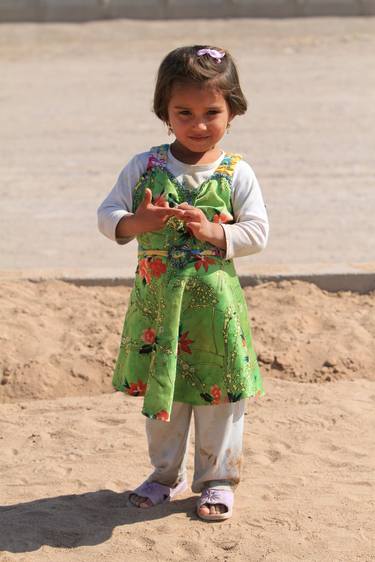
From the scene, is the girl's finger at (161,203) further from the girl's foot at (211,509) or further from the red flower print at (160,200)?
the girl's foot at (211,509)

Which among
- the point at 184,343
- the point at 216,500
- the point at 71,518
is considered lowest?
the point at 71,518

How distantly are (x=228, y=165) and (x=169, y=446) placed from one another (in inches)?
Result: 41.3

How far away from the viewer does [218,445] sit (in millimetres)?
4332

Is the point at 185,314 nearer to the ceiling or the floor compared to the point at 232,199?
nearer to the floor

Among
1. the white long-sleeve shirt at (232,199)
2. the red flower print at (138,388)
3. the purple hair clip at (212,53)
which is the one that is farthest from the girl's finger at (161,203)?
A: the red flower print at (138,388)

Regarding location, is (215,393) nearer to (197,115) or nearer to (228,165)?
(228,165)

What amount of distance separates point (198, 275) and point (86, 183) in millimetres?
5431

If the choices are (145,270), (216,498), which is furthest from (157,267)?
(216,498)

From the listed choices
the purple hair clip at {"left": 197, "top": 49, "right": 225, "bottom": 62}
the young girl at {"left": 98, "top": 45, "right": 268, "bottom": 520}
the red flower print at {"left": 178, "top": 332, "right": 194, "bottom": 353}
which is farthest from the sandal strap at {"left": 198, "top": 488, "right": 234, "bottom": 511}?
the purple hair clip at {"left": 197, "top": 49, "right": 225, "bottom": 62}

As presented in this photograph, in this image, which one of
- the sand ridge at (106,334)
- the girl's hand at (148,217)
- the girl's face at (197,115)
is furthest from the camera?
the sand ridge at (106,334)

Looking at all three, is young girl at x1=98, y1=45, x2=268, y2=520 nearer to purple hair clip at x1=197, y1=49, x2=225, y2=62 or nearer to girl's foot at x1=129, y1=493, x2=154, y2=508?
purple hair clip at x1=197, y1=49, x2=225, y2=62

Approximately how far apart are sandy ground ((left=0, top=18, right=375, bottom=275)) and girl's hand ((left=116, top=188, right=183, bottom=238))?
2.91 metres

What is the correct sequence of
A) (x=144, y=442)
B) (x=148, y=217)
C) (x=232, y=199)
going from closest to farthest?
1. (x=148, y=217)
2. (x=232, y=199)
3. (x=144, y=442)

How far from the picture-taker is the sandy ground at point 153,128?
801 centimetres
